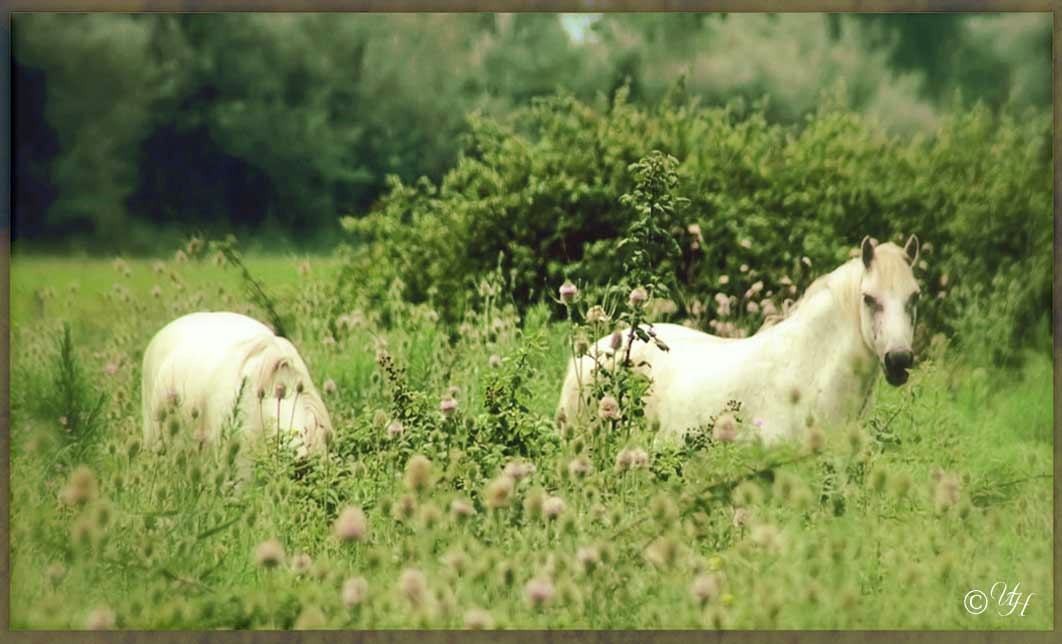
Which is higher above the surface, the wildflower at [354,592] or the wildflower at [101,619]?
the wildflower at [354,592]

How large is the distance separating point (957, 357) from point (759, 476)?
1.63m

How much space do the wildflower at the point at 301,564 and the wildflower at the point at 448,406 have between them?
920 millimetres

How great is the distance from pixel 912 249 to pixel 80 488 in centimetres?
409

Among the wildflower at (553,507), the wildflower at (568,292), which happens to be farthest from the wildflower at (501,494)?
the wildflower at (568,292)

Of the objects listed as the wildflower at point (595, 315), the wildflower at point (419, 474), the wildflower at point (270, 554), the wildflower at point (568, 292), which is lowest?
the wildflower at point (270, 554)

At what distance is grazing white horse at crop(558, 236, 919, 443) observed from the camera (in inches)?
248

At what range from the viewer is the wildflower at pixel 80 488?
579 cm

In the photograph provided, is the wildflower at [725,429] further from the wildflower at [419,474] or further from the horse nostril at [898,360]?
the wildflower at [419,474]

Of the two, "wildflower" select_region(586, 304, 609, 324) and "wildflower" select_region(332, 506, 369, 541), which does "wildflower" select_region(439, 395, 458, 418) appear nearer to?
"wildflower" select_region(586, 304, 609, 324)

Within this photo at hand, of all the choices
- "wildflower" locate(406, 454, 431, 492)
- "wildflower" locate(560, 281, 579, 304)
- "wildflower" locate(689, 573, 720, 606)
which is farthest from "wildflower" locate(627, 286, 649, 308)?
"wildflower" locate(689, 573, 720, 606)

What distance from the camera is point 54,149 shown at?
6344 millimetres

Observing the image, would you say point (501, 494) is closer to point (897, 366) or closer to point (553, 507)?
point (553, 507)

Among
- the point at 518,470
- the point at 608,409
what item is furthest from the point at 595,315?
the point at 518,470

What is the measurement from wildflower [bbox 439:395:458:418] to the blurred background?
1.42 metres
